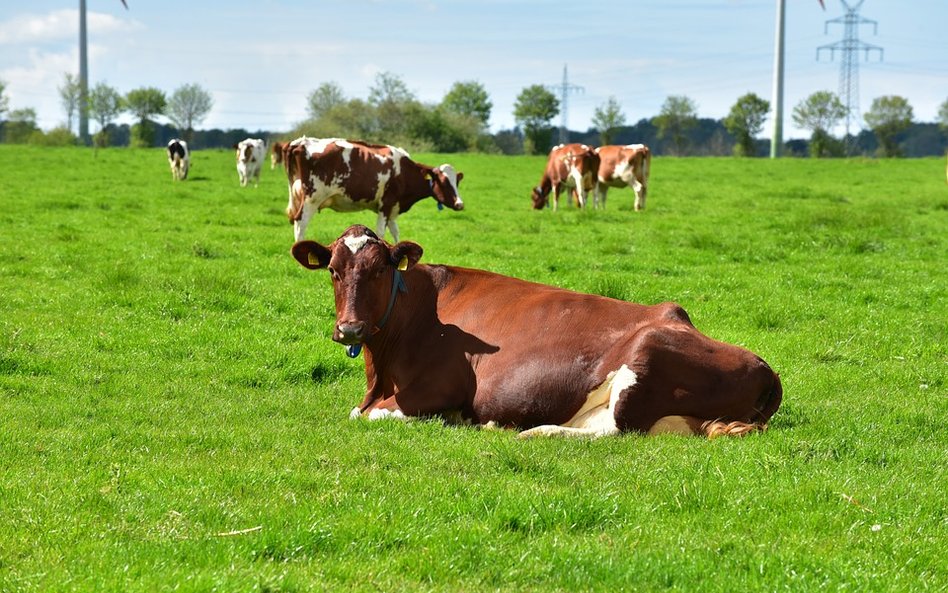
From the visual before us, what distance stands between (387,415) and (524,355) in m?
1.02

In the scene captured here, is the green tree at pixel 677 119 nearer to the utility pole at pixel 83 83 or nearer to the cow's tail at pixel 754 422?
the utility pole at pixel 83 83

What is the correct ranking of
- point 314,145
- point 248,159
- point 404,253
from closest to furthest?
point 404,253 → point 314,145 → point 248,159

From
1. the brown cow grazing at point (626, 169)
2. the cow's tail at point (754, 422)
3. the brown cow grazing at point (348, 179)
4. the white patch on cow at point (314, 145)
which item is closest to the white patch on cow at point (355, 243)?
the cow's tail at point (754, 422)

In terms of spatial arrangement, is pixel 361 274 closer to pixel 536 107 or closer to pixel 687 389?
pixel 687 389

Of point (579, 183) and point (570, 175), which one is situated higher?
point (570, 175)

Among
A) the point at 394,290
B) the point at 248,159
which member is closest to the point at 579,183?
the point at 248,159

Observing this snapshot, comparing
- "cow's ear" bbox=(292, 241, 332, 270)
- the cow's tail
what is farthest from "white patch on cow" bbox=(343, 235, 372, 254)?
the cow's tail

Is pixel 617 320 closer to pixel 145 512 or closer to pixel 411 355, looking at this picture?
pixel 411 355

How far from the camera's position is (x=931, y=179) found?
1564 inches

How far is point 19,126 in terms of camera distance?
90500mm

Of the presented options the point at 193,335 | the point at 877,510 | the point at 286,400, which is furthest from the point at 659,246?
the point at 877,510

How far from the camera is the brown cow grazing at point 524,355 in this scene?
6.91 m

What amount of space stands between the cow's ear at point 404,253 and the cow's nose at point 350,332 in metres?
0.62

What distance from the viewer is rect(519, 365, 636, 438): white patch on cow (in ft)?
22.6
